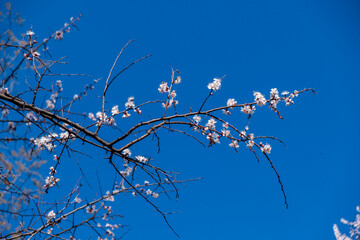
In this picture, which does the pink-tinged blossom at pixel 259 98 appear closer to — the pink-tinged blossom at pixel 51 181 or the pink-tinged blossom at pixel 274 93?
the pink-tinged blossom at pixel 274 93

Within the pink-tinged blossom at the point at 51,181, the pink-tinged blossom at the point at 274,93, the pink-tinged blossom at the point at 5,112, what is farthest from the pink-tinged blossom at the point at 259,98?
the pink-tinged blossom at the point at 5,112

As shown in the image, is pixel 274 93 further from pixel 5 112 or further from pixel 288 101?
pixel 5 112

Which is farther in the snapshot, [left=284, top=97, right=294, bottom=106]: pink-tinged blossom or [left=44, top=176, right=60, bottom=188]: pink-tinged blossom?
[left=284, top=97, right=294, bottom=106]: pink-tinged blossom

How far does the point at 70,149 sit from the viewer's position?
2184mm

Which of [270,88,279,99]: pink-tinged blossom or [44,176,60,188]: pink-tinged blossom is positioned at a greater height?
[270,88,279,99]: pink-tinged blossom

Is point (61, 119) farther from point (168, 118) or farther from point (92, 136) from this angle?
point (168, 118)

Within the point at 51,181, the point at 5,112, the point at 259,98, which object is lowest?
the point at 51,181

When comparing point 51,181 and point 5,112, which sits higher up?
point 5,112

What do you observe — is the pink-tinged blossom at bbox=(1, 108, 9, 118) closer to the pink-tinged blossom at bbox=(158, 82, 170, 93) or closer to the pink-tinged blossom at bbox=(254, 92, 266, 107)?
the pink-tinged blossom at bbox=(158, 82, 170, 93)

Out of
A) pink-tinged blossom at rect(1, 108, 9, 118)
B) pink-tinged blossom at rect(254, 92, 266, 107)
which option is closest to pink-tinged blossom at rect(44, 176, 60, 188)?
pink-tinged blossom at rect(1, 108, 9, 118)

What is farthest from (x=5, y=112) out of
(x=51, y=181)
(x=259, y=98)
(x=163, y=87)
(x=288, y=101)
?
(x=288, y=101)

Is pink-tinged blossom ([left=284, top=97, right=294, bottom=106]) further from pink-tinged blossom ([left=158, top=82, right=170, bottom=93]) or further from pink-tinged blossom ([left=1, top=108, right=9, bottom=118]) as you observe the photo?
pink-tinged blossom ([left=1, top=108, right=9, bottom=118])

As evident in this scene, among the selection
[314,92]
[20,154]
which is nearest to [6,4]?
[20,154]

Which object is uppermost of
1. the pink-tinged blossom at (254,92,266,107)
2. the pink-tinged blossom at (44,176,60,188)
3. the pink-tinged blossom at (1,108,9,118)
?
the pink-tinged blossom at (1,108,9,118)
